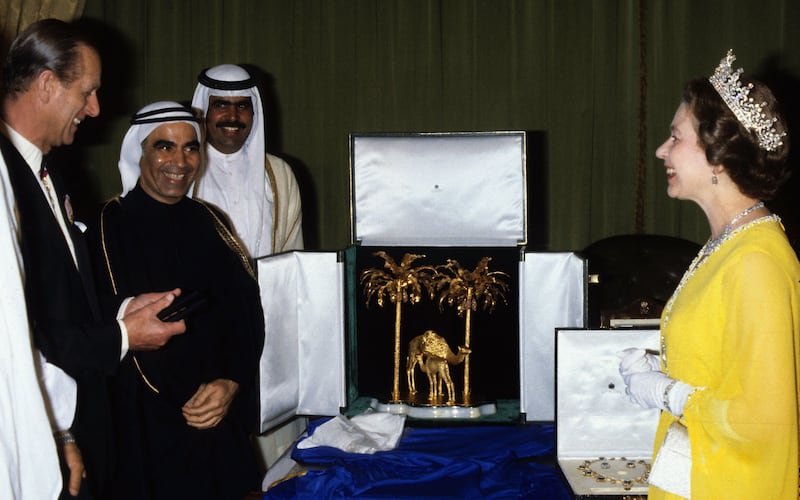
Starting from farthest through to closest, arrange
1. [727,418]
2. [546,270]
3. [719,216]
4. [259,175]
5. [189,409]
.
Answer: [259,175] < [546,270] < [189,409] < [719,216] < [727,418]

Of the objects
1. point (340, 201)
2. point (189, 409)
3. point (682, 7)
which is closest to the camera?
point (189, 409)

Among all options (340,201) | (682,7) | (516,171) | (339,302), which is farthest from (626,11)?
(339,302)

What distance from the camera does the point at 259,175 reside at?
10.8ft

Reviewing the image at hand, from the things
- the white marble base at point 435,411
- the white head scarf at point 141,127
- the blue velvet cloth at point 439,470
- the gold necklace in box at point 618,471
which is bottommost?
the blue velvet cloth at point 439,470

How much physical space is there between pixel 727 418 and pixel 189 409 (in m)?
1.39

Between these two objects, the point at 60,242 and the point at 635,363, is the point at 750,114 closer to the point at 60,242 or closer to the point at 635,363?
the point at 635,363

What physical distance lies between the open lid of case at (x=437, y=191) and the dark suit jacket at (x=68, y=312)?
1.06 metres

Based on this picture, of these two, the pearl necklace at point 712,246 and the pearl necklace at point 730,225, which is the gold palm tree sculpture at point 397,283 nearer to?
the pearl necklace at point 712,246

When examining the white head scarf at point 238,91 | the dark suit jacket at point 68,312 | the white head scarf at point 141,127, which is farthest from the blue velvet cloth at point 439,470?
the white head scarf at point 238,91

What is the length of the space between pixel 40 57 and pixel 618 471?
1619 mm

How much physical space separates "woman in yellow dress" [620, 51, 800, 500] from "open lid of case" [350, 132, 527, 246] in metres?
1.09

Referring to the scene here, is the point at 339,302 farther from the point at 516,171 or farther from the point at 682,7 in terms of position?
the point at 682,7

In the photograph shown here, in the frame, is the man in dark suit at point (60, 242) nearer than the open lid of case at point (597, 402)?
Yes

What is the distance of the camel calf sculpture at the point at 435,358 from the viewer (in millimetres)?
Answer: 2635
